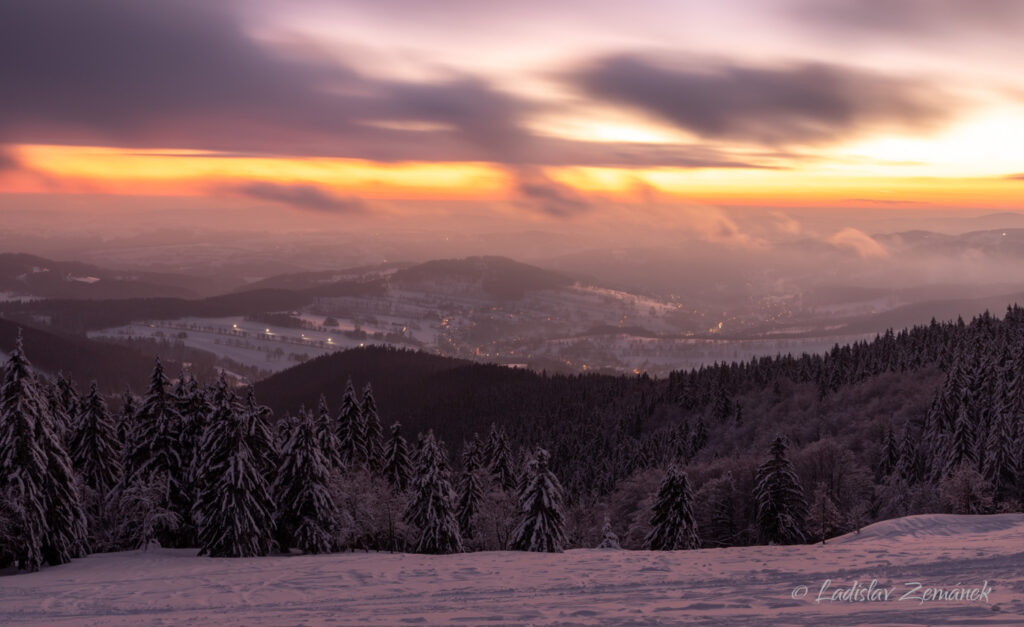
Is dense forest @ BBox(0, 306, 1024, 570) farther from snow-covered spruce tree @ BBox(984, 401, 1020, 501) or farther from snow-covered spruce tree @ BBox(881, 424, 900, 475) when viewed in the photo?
snow-covered spruce tree @ BBox(881, 424, 900, 475)

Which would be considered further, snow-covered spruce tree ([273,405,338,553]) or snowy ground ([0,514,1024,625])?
snow-covered spruce tree ([273,405,338,553])

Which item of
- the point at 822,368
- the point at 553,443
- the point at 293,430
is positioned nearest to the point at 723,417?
the point at 822,368

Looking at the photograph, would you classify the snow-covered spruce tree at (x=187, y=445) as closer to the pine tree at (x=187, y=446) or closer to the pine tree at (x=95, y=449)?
the pine tree at (x=187, y=446)

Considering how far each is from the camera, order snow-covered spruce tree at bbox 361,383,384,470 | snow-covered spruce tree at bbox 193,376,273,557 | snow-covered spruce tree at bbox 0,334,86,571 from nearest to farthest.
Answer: snow-covered spruce tree at bbox 0,334,86,571 < snow-covered spruce tree at bbox 193,376,273,557 < snow-covered spruce tree at bbox 361,383,384,470

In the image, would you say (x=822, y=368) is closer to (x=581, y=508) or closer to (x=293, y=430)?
(x=581, y=508)

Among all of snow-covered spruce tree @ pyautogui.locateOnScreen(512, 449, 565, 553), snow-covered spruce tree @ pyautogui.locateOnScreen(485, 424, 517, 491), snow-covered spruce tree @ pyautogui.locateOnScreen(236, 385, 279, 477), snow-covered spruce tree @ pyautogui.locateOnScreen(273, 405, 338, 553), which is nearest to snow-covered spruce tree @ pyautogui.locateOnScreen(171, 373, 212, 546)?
snow-covered spruce tree @ pyautogui.locateOnScreen(236, 385, 279, 477)

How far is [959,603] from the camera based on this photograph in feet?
75.4

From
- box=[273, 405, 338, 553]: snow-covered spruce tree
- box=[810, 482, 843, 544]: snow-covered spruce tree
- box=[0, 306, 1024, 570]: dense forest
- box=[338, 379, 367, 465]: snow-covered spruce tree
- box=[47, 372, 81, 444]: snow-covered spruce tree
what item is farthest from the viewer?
box=[338, 379, 367, 465]: snow-covered spruce tree

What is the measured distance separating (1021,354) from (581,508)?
6262cm

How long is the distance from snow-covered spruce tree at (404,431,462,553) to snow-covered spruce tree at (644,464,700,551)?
55.0ft

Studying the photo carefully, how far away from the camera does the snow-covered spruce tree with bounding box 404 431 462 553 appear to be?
56281mm

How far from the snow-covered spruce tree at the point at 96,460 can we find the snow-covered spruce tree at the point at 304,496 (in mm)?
14974

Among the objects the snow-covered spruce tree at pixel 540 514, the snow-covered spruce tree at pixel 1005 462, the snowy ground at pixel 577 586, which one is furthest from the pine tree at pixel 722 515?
the snowy ground at pixel 577 586

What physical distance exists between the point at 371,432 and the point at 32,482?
41439 mm
